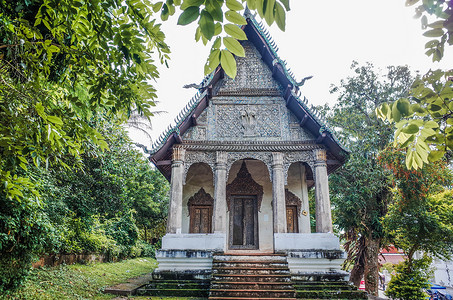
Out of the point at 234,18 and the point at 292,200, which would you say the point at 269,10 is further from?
the point at 292,200

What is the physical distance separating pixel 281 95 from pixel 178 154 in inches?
155

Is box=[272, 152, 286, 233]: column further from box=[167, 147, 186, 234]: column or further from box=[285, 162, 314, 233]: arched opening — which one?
box=[167, 147, 186, 234]: column

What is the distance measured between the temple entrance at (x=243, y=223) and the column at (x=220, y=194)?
6.26 feet

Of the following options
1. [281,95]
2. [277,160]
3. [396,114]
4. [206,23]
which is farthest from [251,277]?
[206,23]

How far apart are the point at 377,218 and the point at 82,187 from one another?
36.0 ft

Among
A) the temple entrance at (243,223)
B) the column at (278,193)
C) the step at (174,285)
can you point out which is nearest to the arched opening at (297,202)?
the temple entrance at (243,223)

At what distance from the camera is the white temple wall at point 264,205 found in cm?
1030

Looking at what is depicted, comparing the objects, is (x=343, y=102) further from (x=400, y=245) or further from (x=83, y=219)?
(x=83, y=219)

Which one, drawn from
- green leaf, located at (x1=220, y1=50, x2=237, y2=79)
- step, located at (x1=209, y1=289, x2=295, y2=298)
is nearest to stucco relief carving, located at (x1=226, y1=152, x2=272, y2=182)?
step, located at (x1=209, y1=289, x2=295, y2=298)

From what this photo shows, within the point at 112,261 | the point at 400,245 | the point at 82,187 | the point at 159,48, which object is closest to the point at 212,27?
the point at 159,48

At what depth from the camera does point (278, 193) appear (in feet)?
29.5

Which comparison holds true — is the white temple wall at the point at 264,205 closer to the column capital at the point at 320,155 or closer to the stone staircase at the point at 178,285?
the column capital at the point at 320,155

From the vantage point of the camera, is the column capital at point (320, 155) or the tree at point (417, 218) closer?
the column capital at point (320, 155)

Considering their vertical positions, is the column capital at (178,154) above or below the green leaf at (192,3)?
above
